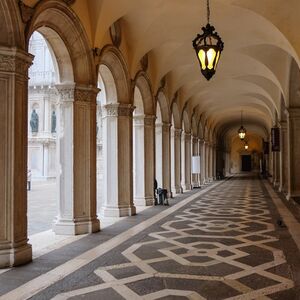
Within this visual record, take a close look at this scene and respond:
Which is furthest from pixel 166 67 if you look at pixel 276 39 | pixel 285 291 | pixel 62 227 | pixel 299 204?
pixel 285 291

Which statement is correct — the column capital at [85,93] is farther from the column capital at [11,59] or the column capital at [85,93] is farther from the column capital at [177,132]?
the column capital at [177,132]

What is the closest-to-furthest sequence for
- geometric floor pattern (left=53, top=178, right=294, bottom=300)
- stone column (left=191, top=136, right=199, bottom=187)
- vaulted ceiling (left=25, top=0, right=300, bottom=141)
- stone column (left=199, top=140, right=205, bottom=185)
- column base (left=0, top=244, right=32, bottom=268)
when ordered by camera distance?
geometric floor pattern (left=53, top=178, right=294, bottom=300), column base (left=0, top=244, right=32, bottom=268), vaulted ceiling (left=25, top=0, right=300, bottom=141), stone column (left=191, top=136, right=199, bottom=187), stone column (left=199, top=140, right=205, bottom=185)

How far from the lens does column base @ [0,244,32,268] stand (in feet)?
20.3

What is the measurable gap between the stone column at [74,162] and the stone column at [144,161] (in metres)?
5.49

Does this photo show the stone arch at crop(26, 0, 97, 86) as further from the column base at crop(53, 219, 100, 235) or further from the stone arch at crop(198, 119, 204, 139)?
the stone arch at crop(198, 119, 204, 139)

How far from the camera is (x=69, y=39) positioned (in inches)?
356

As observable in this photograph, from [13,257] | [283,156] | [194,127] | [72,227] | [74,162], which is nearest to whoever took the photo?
[13,257]

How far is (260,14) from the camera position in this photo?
10930mm

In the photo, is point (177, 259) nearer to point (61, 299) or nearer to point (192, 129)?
point (61, 299)

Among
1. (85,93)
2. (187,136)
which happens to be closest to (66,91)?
(85,93)

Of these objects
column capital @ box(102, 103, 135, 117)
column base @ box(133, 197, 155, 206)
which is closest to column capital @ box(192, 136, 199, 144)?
column base @ box(133, 197, 155, 206)

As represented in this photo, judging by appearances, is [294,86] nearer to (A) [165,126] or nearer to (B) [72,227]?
(A) [165,126]

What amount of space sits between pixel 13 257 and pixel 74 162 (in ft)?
10.8

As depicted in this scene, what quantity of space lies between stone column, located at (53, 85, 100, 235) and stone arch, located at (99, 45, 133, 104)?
2321mm
